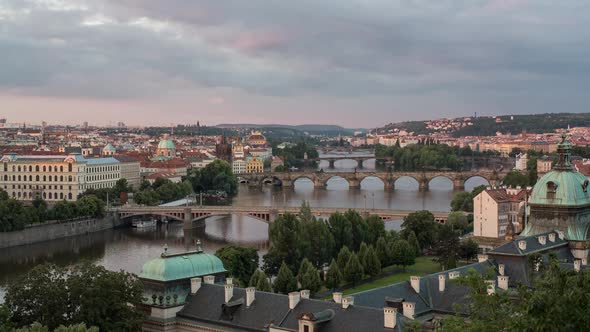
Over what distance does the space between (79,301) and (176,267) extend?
295 centimetres

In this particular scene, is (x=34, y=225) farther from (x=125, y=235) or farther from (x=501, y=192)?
(x=501, y=192)

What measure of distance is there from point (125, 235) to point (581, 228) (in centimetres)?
3973

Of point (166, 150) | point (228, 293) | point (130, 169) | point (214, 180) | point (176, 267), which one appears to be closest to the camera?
point (228, 293)

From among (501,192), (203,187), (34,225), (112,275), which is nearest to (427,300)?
(112,275)

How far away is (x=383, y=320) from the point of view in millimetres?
19781

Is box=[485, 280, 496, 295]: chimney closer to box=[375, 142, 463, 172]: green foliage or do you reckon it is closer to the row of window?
the row of window

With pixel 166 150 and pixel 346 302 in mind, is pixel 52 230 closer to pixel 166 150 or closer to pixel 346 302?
pixel 346 302

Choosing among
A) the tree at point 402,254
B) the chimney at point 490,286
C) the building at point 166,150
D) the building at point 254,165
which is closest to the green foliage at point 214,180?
the building at point 254,165

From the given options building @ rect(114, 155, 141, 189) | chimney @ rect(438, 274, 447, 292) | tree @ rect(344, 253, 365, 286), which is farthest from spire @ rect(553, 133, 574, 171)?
building @ rect(114, 155, 141, 189)

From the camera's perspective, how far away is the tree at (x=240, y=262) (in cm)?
3916

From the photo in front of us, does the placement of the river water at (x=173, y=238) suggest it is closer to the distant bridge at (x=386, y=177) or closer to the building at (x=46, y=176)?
the distant bridge at (x=386, y=177)

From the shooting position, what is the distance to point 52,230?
62.6m

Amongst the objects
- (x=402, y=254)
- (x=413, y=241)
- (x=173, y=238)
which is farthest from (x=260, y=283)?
(x=173, y=238)

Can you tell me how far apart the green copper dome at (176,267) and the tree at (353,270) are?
1448 cm
